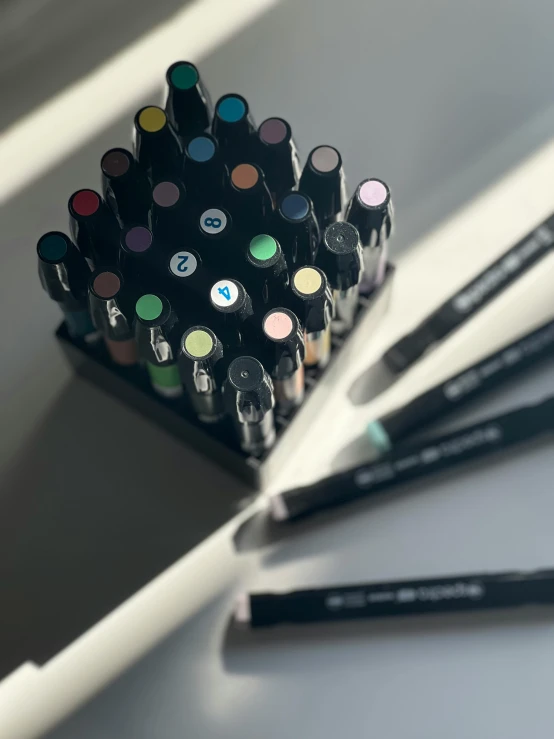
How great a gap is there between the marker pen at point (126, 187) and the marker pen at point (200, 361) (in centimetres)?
8

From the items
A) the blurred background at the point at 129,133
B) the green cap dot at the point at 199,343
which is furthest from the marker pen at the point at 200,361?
the blurred background at the point at 129,133

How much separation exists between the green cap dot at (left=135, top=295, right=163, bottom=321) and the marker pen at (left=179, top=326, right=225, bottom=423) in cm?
2

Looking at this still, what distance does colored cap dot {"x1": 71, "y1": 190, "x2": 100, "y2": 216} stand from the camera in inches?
16.7

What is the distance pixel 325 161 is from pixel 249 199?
0.16ft

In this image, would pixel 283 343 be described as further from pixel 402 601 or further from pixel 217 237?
pixel 402 601

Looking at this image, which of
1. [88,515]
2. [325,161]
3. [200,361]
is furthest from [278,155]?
[88,515]

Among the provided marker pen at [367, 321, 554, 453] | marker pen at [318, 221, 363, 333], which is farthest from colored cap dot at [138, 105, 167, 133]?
marker pen at [367, 321, 554, 453]

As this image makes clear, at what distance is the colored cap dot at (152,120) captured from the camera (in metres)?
0.43

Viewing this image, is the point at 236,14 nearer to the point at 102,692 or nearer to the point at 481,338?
the point at 481,338

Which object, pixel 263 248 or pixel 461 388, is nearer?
pixel 263 248

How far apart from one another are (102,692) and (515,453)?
0.30 meters

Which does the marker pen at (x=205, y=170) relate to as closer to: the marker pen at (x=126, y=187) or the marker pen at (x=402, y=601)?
the marker pen at (x=126, y=187)

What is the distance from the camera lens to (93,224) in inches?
16.6

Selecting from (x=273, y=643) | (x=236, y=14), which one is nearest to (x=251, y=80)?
(x=236, y=14)
